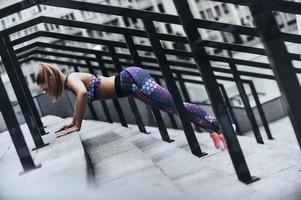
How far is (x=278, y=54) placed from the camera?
6.48 feet

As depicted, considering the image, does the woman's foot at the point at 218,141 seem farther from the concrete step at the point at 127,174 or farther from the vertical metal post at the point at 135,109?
the vertical metal post at the point at 135,109

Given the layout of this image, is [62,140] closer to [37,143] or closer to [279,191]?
[37,143]

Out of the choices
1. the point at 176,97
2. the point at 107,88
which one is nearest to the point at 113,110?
the point at 107,88

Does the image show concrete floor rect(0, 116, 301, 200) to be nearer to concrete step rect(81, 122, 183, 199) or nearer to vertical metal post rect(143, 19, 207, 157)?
concrete step rect(81, 122, 183, 199)

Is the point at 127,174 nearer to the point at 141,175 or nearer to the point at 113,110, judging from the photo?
the point at 141,175

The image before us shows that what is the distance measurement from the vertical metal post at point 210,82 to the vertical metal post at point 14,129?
115cm

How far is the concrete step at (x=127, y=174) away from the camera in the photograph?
2.19 meters

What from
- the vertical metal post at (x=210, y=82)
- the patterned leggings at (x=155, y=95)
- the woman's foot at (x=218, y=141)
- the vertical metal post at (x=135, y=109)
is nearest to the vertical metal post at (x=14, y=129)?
the vertical metal post at (x=210, y=82)

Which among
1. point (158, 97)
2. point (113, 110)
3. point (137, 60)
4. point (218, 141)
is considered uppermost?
point (137, 60)

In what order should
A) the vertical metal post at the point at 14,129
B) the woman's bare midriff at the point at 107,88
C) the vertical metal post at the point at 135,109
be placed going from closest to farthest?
1. the vertical metal post at the point at 14,129
2. the woman's bare midriff at the point at 107,88
3. the vertical metal post at the point at 135,109

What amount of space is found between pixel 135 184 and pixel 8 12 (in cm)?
162

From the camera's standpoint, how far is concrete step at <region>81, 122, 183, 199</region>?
219 centimetres

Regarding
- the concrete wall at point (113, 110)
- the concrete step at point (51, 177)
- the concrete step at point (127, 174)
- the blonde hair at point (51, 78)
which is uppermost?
the blonde hair at point (51, 78)

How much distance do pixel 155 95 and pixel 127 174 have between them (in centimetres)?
139
